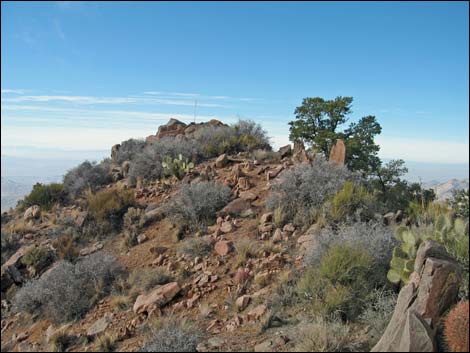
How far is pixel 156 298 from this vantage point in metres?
5.82

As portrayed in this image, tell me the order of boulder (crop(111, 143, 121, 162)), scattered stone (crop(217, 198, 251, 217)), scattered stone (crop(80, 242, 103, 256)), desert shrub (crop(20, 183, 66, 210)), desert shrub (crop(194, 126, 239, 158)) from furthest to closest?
boulder (crop(111, 143, 121, 162)) → desert shrub (crop(194, 126, 239, 158)) → desert shrub (crop(20, 183, 66, 210)) → scattered stone (crop(217, 198, 251, 217)) → scattered stone (crop(80, 242, 103, 256))

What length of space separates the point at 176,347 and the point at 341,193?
15.5ft

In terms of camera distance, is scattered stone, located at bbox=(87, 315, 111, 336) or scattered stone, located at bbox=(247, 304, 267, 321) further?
scattered stone, located at bbox=(87, 315, 111, 336)

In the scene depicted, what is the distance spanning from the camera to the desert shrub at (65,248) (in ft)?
27.0

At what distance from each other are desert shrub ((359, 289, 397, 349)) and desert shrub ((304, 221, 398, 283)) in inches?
15.2

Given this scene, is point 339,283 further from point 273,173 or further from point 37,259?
point 37,259

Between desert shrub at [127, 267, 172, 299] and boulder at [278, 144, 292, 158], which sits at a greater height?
boulder at [278, 144, 292, 158]

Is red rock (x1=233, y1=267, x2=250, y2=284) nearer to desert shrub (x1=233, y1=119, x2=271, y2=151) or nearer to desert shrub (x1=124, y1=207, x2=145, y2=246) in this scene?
desert shrub (x1=124, y1=207, x2=145, y2=246)

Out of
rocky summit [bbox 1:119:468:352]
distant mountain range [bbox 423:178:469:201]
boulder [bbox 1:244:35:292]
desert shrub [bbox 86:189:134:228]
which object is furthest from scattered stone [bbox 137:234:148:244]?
distant mountain range [bbox 423:178:469:201]

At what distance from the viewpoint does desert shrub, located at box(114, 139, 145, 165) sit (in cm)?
1509

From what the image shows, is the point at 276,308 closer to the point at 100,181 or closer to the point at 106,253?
the point at 106,253

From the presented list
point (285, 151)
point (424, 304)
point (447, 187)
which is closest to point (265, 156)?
point (285, 151)

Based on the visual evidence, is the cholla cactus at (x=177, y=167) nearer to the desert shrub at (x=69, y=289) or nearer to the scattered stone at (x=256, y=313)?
the desert shrub at (x=69, y=289)

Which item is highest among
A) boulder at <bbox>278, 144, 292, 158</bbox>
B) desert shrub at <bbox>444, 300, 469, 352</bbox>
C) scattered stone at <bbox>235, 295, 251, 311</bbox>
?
boulder at <bbox>278, 144, 292, 158</bbox>
